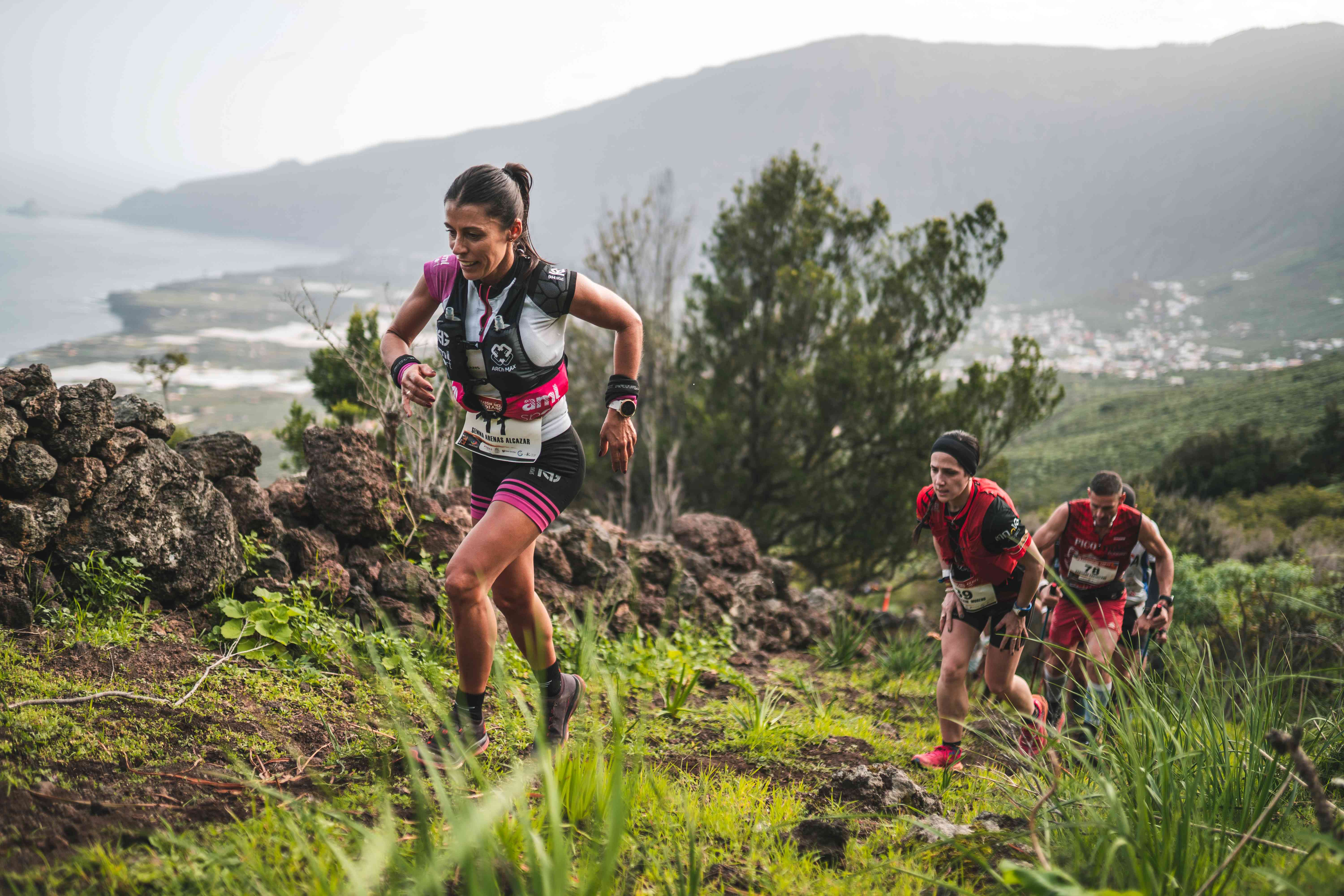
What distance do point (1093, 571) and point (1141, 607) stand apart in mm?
562

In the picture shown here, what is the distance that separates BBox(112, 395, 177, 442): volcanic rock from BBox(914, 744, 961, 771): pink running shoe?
4.00 meters

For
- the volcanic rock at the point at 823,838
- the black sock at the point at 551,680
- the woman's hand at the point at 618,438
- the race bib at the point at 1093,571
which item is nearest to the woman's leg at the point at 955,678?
the race bib at the point at 1093,571

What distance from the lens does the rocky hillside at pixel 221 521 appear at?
317 cm

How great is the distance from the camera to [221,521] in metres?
3.61

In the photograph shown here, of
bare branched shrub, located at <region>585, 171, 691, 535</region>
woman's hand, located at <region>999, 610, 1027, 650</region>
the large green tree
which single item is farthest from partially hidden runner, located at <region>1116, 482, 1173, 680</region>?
bare branched shrub, located at <region>585, 171, 691, 535</region>

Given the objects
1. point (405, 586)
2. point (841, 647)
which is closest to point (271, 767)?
point (405, 586)

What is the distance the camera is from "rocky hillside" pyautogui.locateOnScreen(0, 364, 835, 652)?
317cm

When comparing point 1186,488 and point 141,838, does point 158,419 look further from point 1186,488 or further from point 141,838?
point 1186,488

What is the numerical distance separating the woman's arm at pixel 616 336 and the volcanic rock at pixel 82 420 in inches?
91.7

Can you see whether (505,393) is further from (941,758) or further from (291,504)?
(941,758)

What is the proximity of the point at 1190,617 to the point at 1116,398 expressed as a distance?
62700 millimetres

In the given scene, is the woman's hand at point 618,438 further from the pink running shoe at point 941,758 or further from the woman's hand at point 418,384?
the pink running shoe at point 941,758

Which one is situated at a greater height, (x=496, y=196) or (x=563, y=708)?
(x=496, y=196)

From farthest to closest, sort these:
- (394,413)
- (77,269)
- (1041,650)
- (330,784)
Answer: (77,269), (1041,650), (394,413), (330,784)
